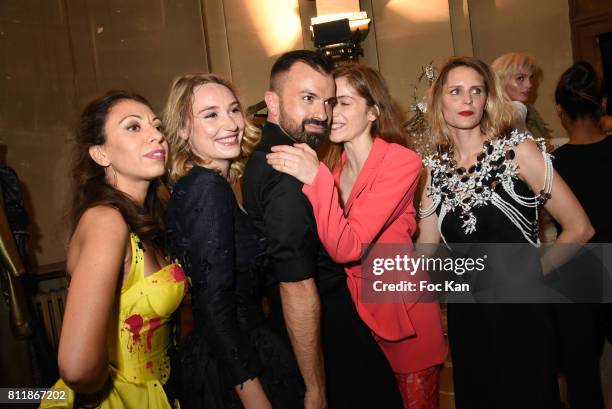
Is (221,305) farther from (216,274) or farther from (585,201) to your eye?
(585,201)

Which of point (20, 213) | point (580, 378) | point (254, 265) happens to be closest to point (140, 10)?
point (20, 213)

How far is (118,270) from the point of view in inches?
52.1

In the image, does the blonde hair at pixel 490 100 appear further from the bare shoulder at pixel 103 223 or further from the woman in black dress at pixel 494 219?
the bare shoulder at pixel 103 223

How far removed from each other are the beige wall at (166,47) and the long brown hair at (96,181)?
307 cm

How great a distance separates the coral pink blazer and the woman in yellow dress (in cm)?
62

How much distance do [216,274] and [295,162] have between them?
0.45 meters

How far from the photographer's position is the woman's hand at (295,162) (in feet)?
5.17

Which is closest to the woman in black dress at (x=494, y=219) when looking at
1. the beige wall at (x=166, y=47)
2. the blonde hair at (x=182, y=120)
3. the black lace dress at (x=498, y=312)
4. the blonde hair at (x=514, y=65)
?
the black lace dress at (x=498, y=312)

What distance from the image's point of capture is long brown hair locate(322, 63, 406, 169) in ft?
7.28

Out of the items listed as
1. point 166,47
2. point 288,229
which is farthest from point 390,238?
point 166,47

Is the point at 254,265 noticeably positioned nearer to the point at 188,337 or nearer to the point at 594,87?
the point at 188,337

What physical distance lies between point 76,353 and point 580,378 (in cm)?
252

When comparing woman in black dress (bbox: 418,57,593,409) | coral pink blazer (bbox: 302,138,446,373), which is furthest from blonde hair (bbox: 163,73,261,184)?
woman in black dress (bbox: 418,57,593,409)

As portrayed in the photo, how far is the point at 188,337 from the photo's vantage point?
160 centimetres
